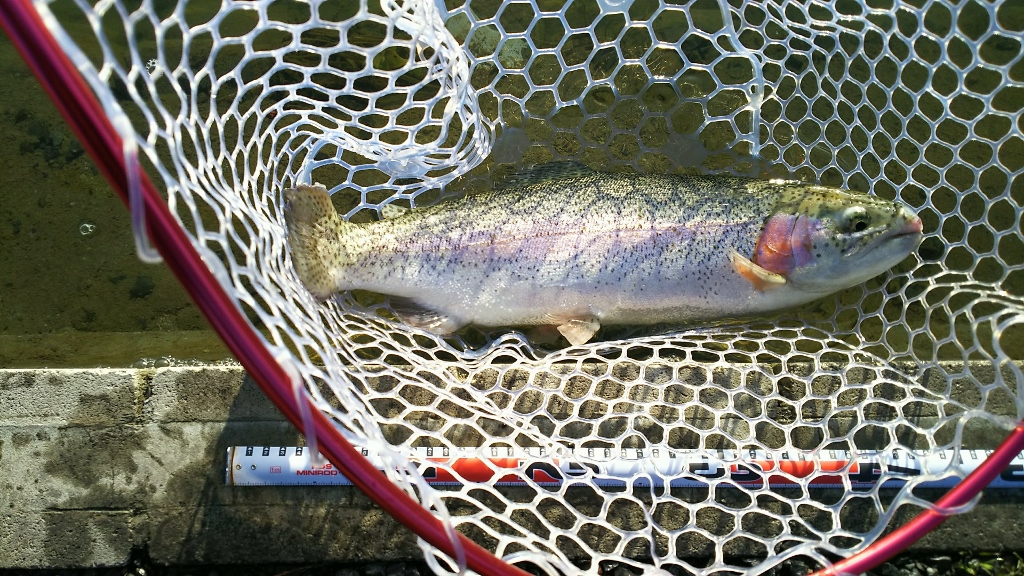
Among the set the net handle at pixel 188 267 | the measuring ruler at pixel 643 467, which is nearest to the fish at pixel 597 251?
the measuring ruler at pixel 643 467

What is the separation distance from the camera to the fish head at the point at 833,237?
3434mm

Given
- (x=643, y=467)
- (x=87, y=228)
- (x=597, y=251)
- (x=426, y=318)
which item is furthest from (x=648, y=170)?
(x=87, y=228)

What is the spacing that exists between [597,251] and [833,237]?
131 centimetres

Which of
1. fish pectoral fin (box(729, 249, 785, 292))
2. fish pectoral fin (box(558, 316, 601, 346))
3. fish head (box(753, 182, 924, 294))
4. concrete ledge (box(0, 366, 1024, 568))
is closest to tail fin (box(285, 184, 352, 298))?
concrete ledge (box(0, 366, 1024, 568))

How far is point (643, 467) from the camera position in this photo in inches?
128

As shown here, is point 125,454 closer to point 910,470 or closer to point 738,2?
point 910,470

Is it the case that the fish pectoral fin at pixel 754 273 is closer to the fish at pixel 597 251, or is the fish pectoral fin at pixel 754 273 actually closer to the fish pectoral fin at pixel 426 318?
the fish at pixel 597 251

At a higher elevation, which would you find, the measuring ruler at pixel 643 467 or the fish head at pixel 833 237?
the fish head at pixel 833 237

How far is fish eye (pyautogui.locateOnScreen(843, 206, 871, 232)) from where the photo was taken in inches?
135

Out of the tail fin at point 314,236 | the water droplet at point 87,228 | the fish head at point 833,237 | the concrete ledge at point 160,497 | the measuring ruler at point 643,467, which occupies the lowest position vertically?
the concrete ledge at point 160,497

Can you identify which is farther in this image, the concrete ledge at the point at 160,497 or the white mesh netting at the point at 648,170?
the concrete ledge at the point at 160,497

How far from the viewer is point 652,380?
140 inches

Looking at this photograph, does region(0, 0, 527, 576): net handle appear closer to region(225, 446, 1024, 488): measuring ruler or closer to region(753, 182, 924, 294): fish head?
region(225, 446, 1024, 488): measuring ruler

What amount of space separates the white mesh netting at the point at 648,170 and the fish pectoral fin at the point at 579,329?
0.11 meters
